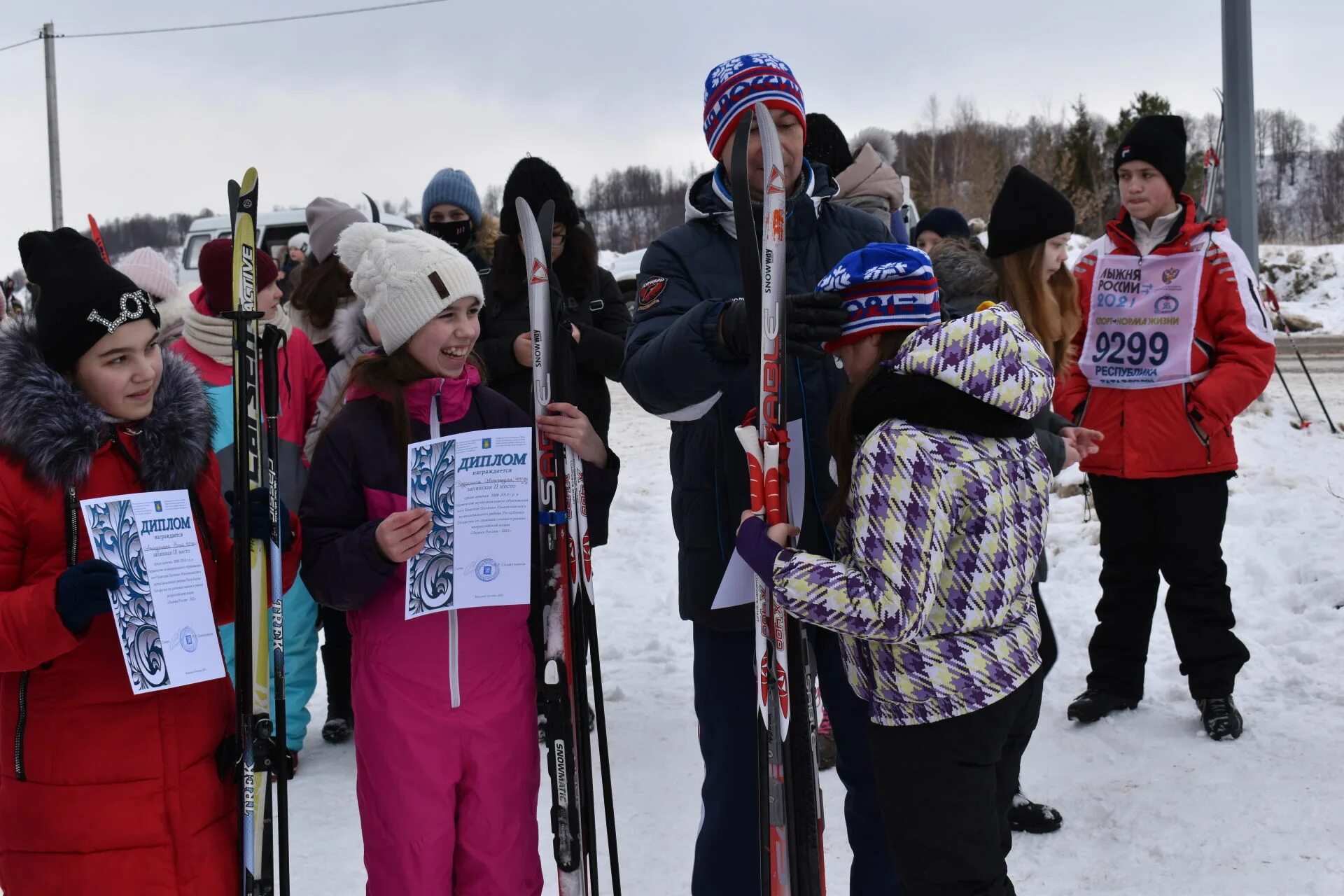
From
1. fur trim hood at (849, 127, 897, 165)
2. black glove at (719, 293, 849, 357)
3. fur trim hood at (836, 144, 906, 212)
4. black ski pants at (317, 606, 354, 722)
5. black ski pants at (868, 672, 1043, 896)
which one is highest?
fur trim hood at (849, 127, 897, 165)

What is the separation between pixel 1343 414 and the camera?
9.59 m

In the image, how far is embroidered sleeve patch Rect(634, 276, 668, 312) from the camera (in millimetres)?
2488

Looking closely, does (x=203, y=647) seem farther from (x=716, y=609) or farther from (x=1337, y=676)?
(x=1337, y=676)

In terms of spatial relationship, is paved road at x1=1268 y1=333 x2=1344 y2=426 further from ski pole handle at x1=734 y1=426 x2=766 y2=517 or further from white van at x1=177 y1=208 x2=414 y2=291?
white van at x1=177 y1=208 x2=414 y2=291

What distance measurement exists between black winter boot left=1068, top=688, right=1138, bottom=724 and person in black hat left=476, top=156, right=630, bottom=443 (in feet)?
6.67

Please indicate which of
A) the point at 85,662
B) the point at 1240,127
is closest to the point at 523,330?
the point at 85,662

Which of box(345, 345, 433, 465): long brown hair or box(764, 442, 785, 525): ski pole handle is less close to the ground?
box(345, 345, 433, 465): long brown hair

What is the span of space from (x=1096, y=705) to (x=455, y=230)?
3132 millimetres

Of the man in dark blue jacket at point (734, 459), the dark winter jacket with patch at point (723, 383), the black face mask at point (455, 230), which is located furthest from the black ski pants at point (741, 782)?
the black face mask at point (455, 230)

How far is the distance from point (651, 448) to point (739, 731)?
7.43m

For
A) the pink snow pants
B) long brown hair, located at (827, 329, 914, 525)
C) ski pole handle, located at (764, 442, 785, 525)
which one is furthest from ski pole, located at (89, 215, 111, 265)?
long brown hair, located at (827, 329, 914, 525)

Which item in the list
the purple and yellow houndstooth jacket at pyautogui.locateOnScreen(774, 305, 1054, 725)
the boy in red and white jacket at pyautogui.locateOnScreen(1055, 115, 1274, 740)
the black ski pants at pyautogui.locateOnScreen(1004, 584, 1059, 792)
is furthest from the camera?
the boy in red and white jacket at pyautogui.locateOnScreen(1055, 115, 1274, 740)

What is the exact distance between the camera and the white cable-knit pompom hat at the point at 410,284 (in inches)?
98.0

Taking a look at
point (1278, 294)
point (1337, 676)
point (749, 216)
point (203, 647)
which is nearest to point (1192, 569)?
point (1337, 676)
